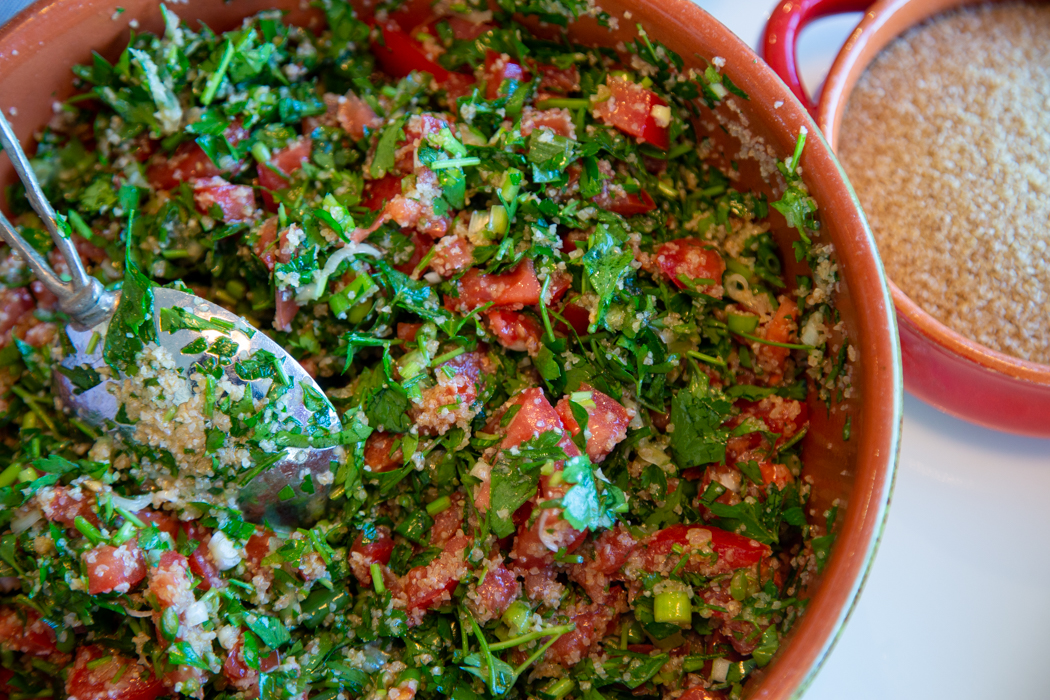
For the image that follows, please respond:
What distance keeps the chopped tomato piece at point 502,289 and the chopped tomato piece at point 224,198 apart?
0.54 meters

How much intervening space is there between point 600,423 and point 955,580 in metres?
1.04

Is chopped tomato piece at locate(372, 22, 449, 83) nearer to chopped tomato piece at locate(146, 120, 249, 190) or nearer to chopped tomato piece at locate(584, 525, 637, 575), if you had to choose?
chopped tomato piece at locate(146, 120, 249, 190)

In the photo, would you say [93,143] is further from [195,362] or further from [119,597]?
[119,597]

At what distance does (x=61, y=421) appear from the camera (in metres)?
1.51

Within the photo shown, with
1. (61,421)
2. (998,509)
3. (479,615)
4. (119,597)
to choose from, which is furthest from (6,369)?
(998,509)

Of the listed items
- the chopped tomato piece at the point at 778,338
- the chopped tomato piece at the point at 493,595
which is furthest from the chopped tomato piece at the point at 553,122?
the chopped tomato piece at the point at 493,595

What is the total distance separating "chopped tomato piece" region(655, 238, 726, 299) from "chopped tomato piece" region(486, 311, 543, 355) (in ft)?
→ 1.01

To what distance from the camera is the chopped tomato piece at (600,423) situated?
1370 millimetres

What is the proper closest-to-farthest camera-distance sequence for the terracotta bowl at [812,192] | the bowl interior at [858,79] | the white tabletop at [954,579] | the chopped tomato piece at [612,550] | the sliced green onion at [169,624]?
the terracotta bowl at [812,192] → the sliced green onion at [169,624] → the chopped tomato piece at [612,550] → the bowl interior at [858,79] → the white tabletop at [954,579]

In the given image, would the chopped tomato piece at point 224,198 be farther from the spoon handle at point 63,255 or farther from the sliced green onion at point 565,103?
the sliced green onion at point 565,103

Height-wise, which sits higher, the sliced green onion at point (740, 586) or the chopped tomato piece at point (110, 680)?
the chopped tomato piece at point (110, 680)

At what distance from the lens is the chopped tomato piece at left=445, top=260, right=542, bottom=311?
1.45 metres

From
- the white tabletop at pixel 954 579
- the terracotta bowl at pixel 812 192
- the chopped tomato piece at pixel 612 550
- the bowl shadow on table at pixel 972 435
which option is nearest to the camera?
the terracotta bowl at pixel 812 192

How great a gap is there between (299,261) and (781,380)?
1.06 metres
